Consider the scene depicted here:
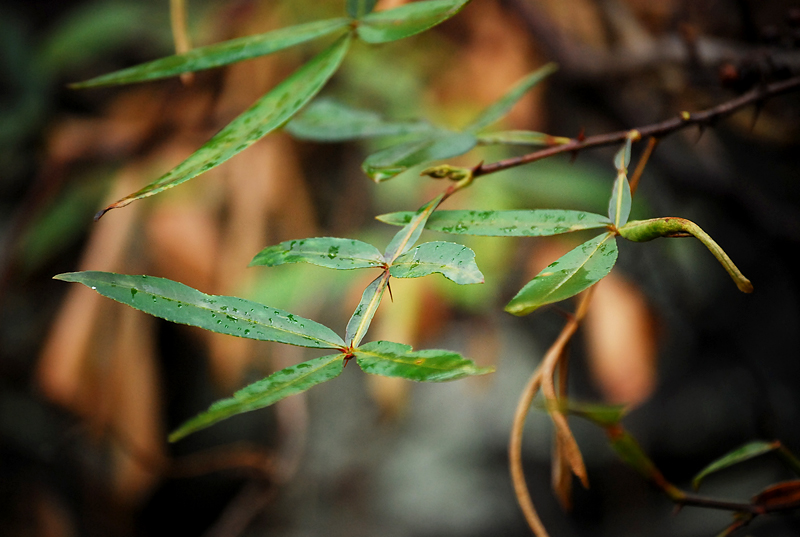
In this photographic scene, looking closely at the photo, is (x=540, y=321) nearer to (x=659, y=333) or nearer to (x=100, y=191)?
(x=659, y=333)

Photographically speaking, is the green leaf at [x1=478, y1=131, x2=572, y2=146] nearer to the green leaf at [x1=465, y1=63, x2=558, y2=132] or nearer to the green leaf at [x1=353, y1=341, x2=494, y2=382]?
the green leaf at [x1=465, y1=63, x2=558, y2=132]

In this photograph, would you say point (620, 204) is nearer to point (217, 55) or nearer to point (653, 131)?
point (653, 131)

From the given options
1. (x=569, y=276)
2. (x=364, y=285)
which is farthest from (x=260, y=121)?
(x=364, y=285)

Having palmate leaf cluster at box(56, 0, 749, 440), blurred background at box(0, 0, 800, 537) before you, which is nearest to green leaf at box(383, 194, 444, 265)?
palmate leaf cluster at box(56, 0, 749, 440)

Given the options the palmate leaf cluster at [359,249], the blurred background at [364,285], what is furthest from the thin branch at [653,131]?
the blurred background at [364,285]

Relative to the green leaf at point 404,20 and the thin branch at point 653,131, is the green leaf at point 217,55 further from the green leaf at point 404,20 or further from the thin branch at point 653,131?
the thin branch at point 653,131

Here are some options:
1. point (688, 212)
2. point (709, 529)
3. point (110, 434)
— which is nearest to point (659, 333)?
point (688, 212)

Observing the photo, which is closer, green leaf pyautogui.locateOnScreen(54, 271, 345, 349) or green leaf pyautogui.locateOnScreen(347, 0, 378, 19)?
green leaf pyautogui.locateOnScreen(54, 271, 345, 349)
